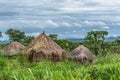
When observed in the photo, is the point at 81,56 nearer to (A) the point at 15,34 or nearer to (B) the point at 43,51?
(B) the point at 43,51

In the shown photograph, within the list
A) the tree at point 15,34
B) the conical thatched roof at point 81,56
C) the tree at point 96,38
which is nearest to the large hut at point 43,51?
the conical thatched roof at point 81,56

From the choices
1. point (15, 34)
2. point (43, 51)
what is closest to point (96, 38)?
point (15, 34)

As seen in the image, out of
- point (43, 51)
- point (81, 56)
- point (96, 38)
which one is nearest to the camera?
point (43, 51)

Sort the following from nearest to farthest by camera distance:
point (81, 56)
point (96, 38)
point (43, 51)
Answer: point (43, 51) < point (81, 56) < point (96, 38)

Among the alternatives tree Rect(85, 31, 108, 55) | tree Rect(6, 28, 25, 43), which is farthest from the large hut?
tree Rect(6, 28, 25, 43)

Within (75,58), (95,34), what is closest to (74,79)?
(75,58)

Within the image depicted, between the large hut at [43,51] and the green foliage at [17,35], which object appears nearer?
the large hut at [43,51]

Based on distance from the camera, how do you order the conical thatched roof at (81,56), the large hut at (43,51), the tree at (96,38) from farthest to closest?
the tree at (96,38), the conical thatched roof at (81,56), the large hut at (43,51)

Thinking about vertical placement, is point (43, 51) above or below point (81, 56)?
above

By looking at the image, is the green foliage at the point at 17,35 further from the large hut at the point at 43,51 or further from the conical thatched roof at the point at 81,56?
the large hut at the point at 43,51

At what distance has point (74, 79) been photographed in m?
5.77

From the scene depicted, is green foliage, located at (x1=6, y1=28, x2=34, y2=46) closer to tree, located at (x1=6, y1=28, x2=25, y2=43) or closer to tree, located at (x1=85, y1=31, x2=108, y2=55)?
tree, located at (x1=6, y1=28, x2=25, y2=43)

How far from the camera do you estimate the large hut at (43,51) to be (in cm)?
1769

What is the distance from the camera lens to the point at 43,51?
17750 millimetres
